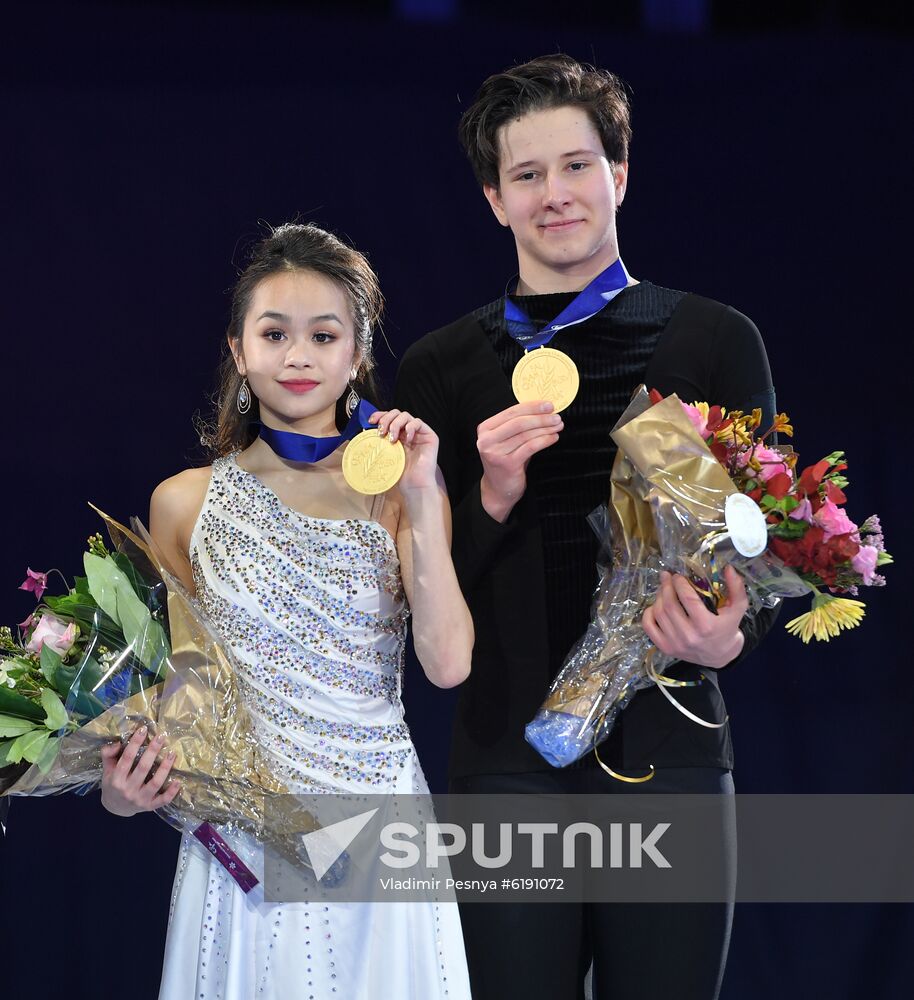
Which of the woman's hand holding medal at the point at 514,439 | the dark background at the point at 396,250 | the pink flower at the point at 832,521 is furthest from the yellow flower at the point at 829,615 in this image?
the dark background at the point at 396,250

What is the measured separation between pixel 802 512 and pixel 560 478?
453mm

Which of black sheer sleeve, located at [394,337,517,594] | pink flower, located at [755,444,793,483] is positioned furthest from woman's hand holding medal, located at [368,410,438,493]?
pink flower, located at [755,444,793,483]

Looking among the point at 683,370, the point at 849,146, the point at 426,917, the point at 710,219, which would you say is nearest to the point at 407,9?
the point at 710,219

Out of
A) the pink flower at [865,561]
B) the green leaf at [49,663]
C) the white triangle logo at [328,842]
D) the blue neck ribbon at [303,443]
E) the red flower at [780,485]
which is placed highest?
the blue neck ribbon at [303,443]

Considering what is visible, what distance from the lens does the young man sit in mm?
2127

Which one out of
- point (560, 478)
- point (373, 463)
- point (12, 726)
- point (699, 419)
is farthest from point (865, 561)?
point (12, 726)

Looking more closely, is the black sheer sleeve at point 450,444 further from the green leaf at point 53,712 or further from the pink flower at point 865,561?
the green leaf at point 53,712

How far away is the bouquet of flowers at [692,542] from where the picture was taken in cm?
196

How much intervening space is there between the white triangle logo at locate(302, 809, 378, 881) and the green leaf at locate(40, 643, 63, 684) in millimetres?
454

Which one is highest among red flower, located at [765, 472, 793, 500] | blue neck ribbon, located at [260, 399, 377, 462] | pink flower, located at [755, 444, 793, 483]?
blue neck ribbon, located at [260, 399, 377, 462]

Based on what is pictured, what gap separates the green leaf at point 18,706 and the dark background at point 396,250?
1501 mm

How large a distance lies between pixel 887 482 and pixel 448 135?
151 cm

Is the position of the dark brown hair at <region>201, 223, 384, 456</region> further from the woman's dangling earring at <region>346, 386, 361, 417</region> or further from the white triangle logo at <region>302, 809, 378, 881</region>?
the white triangle logo at <region>302, 809, 378, 881</region>

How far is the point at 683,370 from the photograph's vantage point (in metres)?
2.27
